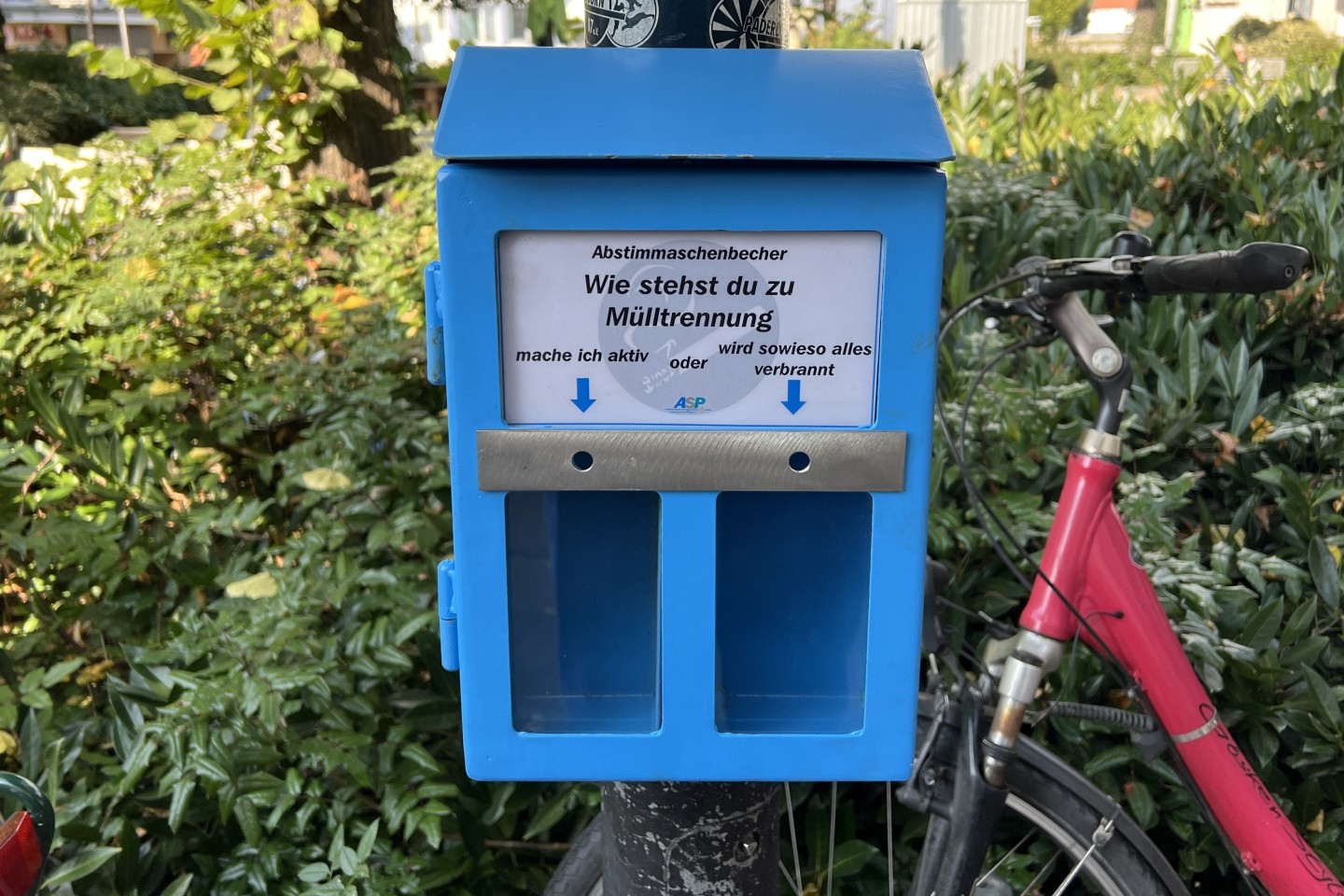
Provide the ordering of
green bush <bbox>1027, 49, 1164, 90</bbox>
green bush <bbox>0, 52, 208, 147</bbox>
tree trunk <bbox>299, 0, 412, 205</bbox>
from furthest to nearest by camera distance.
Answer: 1. green bush <bbox>0, 52, 208, 147</bbox>
2. green bush <bbox>1027, 49, 1164, 90</bbox>
3. tree trunk <bbox>299, 0, 412, 205</bbox>

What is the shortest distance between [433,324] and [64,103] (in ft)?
50.7

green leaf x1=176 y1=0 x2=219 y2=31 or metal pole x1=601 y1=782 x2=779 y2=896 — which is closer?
metal pole x1=601 y1=782 x2=779 y2=896

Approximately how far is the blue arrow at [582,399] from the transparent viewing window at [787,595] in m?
0.22

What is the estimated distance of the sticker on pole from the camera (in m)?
0.89

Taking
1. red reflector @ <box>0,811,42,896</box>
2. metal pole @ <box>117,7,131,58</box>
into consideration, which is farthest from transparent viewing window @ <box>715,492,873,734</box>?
metal pole @ <box>117,7,131,58</box>

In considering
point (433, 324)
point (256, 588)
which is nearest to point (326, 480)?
point (256, 588)

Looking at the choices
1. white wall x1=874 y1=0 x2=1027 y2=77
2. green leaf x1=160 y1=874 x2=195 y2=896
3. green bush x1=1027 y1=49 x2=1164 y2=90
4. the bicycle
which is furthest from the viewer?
white wall x1=874 y1=0 x2=1027 y2=77

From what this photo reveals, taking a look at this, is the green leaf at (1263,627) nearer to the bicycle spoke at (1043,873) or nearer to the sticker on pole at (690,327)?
the bicycle spoke at (1043,873)

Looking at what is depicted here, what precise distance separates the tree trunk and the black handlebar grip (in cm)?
306

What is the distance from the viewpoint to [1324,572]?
194cm

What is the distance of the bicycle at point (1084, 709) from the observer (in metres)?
1.43

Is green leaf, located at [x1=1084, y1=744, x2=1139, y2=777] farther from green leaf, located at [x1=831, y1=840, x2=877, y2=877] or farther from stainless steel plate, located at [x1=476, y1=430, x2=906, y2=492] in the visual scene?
stainless steel plate, located at [x1=476, y1=430, x2=906, y2=492]

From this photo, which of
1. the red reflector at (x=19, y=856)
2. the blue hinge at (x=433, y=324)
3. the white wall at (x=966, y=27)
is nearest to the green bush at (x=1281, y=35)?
the white wall at (x=966, y=27)

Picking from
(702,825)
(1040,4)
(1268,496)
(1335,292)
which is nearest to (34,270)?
(702,825)
